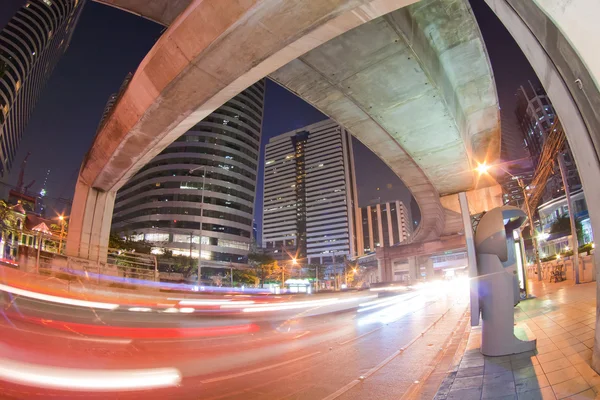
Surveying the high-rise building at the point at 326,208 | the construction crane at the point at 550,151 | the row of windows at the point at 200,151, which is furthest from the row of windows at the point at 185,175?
the high-rise building at the point at 326,208

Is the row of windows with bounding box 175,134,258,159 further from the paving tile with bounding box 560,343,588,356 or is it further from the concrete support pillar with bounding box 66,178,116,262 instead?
the paving tile with bounding box 560,343,588,356

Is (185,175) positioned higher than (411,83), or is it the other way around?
(185,175)

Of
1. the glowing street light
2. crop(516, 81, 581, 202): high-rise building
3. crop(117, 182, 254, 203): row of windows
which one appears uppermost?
crop(516, 81, 581, 202): high-rise building

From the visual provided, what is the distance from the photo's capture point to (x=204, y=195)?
83188mm

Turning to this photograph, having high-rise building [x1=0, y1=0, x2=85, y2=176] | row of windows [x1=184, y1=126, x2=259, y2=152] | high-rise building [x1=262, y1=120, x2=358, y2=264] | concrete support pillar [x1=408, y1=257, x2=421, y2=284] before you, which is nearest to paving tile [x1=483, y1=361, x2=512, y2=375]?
concrete support pillar [x1=408, y1=257, x2=421, y2=284]

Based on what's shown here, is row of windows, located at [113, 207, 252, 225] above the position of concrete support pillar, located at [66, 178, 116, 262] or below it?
above

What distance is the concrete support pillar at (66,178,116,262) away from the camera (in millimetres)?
14938

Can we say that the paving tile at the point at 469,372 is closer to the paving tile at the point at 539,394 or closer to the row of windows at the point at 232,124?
the paving tile at the point at 539,394

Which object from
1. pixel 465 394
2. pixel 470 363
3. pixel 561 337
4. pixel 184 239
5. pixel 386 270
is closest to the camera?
pixel 465 394

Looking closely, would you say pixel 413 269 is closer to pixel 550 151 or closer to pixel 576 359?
pixel 550 151

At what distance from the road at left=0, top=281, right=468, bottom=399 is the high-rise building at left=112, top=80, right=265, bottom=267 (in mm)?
68989

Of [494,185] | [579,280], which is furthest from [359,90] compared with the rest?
[579,280]

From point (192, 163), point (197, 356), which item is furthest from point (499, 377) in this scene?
point (192, 163)

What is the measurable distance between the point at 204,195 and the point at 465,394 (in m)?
84.2
